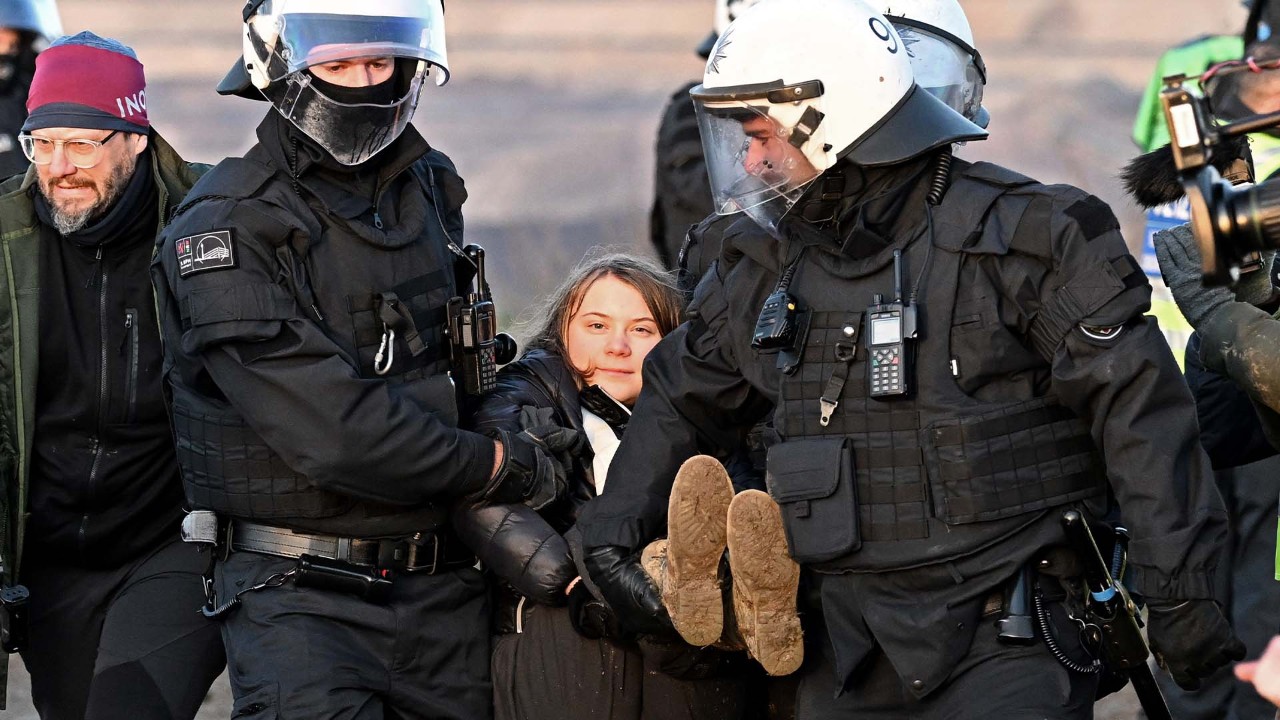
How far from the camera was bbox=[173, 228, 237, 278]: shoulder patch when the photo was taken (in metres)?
4.47

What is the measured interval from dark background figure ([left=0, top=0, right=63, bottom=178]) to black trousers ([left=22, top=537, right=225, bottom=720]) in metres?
1.70

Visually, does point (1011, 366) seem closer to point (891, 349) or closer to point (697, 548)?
point (891, 349)

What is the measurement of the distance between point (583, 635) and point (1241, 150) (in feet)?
6.80

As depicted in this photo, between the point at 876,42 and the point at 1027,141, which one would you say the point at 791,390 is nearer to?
the point at 876,42

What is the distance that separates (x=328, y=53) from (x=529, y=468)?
1.18 metres

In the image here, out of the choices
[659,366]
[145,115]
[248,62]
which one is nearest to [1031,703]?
[659,366]

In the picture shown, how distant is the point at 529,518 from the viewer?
4719 millimetres

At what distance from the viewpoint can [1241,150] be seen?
15.1 feet

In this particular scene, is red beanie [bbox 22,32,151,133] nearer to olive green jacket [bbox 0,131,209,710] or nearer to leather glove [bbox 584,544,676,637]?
olive green jacket [bbox 0,131,209,710]

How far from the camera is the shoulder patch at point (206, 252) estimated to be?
447 cm

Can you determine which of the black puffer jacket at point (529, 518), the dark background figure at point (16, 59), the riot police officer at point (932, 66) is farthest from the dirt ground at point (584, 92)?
the black puffer jacket at point (529, 518)

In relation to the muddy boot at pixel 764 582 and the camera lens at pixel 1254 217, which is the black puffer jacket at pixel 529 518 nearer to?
the muddy boot at pixel 764 582

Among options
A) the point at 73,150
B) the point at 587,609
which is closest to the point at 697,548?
the point at 587,609

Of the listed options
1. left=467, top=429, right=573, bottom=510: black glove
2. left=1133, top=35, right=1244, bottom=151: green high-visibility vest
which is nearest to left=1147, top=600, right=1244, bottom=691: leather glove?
left=467, top=429, right=573, bottom=510: black glove
